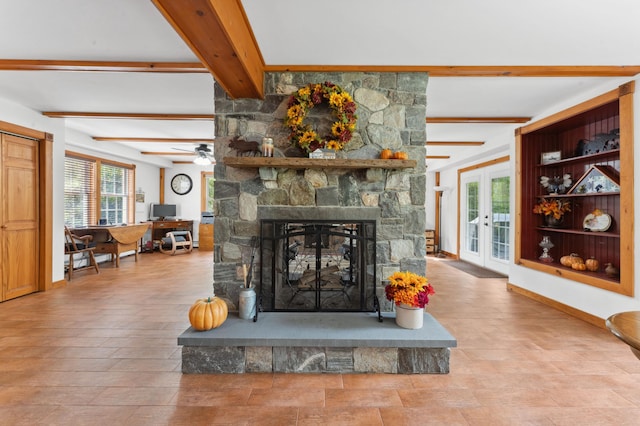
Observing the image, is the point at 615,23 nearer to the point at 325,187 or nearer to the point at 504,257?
the point at 325,187

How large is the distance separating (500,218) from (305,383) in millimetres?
4894

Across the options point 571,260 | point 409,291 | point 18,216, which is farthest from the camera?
point 18,216

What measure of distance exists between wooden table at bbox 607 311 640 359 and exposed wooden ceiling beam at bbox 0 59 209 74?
2.90m

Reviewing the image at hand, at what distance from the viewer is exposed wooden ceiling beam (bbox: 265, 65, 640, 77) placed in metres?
2.63

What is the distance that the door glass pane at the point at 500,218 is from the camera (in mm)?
5441

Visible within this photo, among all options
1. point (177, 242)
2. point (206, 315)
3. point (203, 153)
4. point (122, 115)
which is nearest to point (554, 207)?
point (206, 315)

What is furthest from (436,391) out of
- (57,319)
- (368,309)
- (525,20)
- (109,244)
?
(109,244)

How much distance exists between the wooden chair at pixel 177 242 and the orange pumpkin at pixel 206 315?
5.61 meters

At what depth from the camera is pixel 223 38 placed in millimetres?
1738

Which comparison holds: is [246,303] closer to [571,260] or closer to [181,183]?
[571,260]

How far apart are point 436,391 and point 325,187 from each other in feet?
5.21

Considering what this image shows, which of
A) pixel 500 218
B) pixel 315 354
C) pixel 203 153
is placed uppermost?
pixel 203 153

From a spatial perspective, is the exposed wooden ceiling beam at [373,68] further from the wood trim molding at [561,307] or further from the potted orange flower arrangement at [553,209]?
the wood trim molding at [561,307]

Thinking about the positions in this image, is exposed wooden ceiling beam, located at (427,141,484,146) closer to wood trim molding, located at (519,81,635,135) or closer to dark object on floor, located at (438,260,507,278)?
wood trim molding, located at (519,81,635,135)
